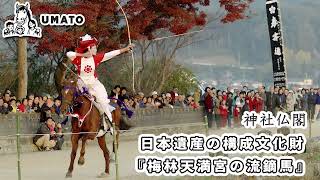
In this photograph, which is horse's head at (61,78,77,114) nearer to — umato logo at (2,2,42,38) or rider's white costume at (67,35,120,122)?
rider's white costume at (67,35,120,122)

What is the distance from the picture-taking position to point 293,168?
434 inches

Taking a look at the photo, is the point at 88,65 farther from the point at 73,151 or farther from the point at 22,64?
the point at 22,64

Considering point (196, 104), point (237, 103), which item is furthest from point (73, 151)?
point (237, 103)

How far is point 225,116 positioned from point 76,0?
7.70 m

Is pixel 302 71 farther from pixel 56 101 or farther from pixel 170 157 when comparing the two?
pixel 170 157

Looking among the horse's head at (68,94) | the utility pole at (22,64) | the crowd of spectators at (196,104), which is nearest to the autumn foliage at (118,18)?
the utility pole at (22,64)

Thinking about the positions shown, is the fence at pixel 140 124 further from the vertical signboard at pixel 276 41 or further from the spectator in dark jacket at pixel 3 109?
the vertical signboard at pixel 276 41

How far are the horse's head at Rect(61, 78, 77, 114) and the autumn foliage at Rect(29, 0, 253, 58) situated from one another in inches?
255

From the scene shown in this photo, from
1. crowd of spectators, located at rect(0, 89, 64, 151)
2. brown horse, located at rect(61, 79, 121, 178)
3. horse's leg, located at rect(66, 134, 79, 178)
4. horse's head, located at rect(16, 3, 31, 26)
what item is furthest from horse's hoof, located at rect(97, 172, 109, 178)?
horse's head, located at rect(16, 3, 31, 26)

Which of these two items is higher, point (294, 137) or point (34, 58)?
point (34, 58)

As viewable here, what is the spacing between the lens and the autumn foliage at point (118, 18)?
64.5 ft

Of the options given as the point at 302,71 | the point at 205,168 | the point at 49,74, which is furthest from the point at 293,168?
the point at 302,71

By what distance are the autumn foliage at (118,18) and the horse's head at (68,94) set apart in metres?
6.47

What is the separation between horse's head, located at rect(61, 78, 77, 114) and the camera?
12.8 m
